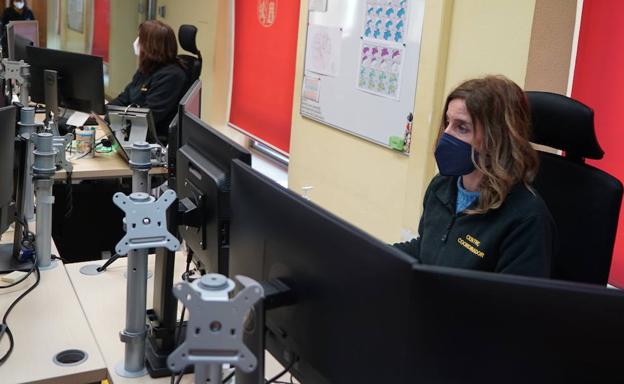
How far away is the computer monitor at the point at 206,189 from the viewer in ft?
4.66

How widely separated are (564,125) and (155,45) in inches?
112

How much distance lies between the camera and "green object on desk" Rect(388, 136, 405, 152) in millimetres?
3377

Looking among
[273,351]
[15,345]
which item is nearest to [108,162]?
[15,345]

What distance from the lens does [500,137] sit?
172cm

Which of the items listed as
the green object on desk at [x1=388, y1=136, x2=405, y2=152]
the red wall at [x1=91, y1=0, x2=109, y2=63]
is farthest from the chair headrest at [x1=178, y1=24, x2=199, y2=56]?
the red wall at [x1=91, y1=0, x2=109, y2=63]

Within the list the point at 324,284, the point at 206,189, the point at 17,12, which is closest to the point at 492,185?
the point at 206,189

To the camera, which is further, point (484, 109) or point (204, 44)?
point (204, 44)

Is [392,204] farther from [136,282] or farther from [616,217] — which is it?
[136,282]

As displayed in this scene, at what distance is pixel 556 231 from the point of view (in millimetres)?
1723

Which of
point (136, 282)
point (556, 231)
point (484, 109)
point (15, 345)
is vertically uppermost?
point (484, 109)

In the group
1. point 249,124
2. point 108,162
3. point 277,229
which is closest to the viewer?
point 277,229

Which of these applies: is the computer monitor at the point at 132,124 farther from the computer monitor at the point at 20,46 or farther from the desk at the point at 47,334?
the desk at the point at 47,334

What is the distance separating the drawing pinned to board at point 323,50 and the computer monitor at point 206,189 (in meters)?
2.22

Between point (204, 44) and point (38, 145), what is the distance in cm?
362
